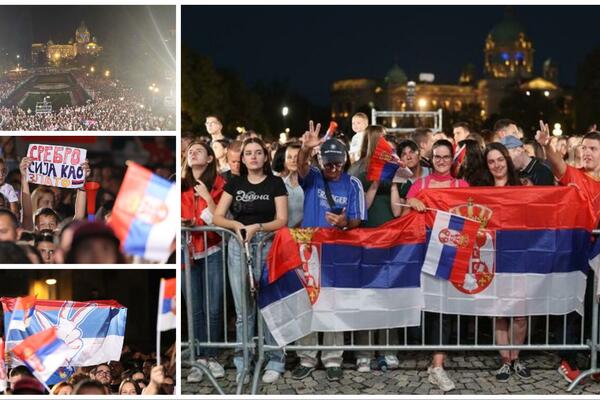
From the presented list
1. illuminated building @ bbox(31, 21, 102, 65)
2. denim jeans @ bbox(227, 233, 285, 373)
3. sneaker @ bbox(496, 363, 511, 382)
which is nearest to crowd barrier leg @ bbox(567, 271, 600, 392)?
sneaker @ bbox(496, 363, 511, 382)

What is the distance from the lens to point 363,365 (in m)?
6.20

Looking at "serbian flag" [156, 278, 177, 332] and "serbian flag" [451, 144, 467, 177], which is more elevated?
"serbian flag" [451, 144, 467, 177]

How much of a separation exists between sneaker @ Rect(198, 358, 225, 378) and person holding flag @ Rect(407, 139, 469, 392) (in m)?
1.66

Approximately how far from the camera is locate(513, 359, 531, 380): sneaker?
5.99 metres

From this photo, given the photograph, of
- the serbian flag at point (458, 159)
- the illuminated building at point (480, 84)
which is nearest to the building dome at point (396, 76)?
the illuminated building at point (480, 84)

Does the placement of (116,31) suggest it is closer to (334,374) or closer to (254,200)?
(254,200)

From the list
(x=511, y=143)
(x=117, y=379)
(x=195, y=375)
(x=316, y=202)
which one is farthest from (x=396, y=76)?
(x=117, y=379)

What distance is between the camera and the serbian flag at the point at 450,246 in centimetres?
588

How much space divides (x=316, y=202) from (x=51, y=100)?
7.05ft

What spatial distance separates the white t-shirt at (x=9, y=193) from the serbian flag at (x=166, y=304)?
1036mm

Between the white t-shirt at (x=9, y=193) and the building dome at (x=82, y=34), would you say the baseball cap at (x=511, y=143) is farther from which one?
the white t-shirt at (x=9, y=193)

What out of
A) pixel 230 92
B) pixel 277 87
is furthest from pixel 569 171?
pixel 277 87

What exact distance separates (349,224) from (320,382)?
1.27 metres

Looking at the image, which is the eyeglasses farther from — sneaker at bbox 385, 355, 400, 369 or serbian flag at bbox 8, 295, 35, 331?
serbian flag at bbox 8, 295, 35, 331
